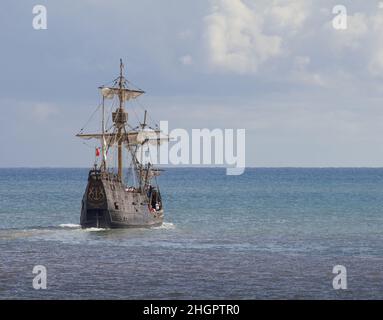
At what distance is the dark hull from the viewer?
75.2 m

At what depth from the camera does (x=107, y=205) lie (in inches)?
2968

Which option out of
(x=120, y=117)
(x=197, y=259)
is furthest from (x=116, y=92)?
(x=197, y=259)

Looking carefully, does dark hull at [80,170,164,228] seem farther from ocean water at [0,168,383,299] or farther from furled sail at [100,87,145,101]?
furled sail at [100,87,145,101]

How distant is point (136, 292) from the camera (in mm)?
42531

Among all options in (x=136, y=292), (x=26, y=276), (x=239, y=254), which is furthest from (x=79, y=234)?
(x=136, y=292)

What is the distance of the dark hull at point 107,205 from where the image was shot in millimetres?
75250

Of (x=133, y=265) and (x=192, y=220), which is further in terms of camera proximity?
(x=192, y=220)

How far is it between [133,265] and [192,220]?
41.2 meters

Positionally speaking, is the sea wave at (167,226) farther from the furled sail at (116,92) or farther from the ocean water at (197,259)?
the furled sail at (116,92)

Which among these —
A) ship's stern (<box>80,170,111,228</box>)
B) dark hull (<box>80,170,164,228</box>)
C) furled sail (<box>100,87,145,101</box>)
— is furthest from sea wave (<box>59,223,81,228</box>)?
furled sail (<box>100,87,145,101</box>)

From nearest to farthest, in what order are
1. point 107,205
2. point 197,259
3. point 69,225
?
point 197,259 → point 107,205 → point 69,225

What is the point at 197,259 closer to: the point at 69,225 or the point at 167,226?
the point at 167,226
